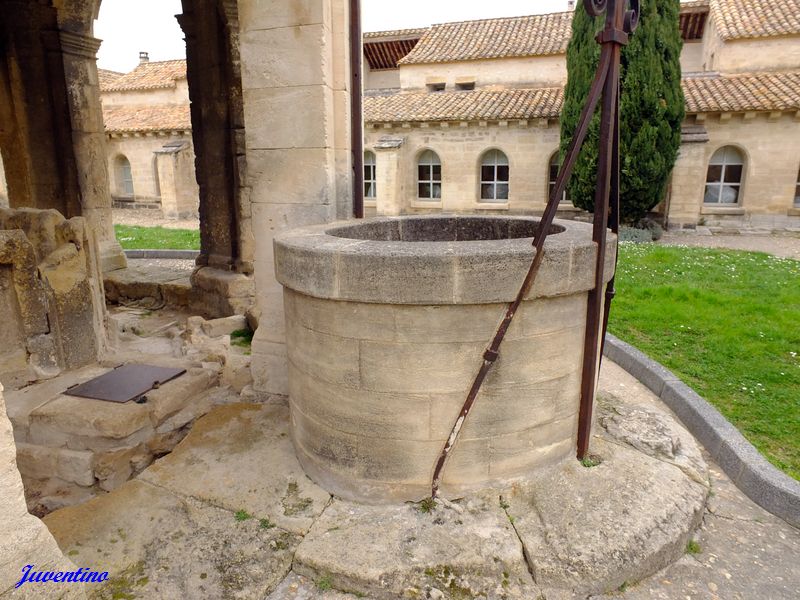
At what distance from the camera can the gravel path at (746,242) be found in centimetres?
1232

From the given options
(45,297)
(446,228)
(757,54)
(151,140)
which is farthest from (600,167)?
(151,140)

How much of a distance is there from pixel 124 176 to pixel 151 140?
2.95 m

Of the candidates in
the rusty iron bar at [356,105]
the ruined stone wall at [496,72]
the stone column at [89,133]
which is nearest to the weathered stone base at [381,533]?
the rusty iron bar at [356,105]

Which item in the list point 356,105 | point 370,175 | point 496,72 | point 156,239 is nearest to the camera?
point 356,105

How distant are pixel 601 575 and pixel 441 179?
17.3 m

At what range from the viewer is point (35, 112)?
25.7 feet

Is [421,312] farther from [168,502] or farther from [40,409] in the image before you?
[40,409]

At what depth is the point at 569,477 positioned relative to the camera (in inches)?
105

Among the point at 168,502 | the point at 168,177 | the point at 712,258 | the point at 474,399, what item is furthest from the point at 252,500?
the point at 168,177

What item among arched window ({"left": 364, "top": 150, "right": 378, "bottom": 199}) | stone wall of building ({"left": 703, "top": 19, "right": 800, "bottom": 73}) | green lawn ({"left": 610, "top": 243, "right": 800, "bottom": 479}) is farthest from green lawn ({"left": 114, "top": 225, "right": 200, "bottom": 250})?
stone wall of building ({"left": 703, "top": 19, "right": 800, "bottom": 73})

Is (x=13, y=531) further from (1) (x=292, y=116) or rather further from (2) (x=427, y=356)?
(1) (x=292, y=116)

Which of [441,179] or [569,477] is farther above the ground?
[441,179]

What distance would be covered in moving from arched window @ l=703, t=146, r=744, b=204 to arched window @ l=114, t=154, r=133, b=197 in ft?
73.5

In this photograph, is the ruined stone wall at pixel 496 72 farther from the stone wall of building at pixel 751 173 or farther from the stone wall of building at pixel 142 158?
the stone wall of building at pixel 142 158
